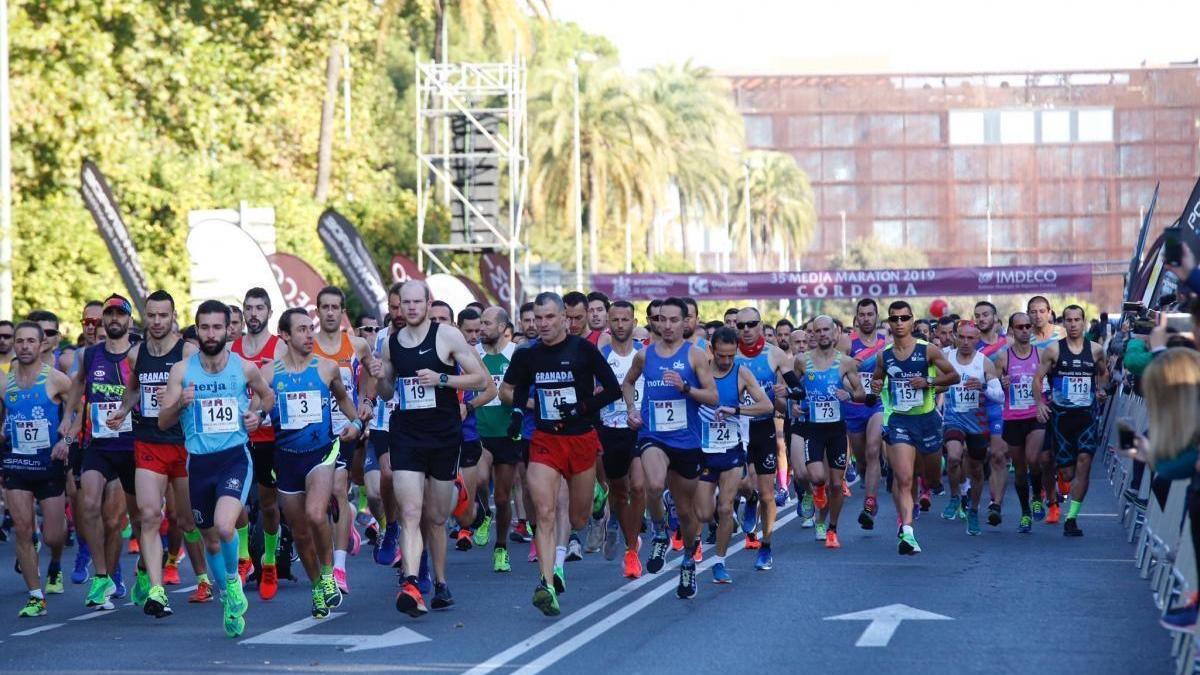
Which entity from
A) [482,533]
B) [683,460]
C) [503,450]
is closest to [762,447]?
[503,450]

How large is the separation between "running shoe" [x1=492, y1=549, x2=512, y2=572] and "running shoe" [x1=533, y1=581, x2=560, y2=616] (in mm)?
3229

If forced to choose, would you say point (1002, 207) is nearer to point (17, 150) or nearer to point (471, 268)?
point (471, 268)

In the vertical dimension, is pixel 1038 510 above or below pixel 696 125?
below

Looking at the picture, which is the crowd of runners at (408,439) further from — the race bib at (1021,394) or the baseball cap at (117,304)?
the race bib at (1021,394)

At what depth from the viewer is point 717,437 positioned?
1387cm

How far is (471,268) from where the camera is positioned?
155ft

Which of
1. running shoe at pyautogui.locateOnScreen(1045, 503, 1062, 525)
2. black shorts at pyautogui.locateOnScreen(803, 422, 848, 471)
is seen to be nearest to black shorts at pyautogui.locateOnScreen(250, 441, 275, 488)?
black shorts at pyautogui.locateOnScreen(803, 422, 848, 471)

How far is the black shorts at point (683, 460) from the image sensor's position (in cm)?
1379

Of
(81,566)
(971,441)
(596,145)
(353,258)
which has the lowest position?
(81,566)

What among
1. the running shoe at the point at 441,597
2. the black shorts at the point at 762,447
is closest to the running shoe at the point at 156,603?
the running shoe at the point at 441,597

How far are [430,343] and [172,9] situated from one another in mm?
22378

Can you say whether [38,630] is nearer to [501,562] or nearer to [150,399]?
[150,399]

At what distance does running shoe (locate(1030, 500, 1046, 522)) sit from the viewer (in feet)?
63.0

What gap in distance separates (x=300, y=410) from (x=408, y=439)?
0.88 metres
